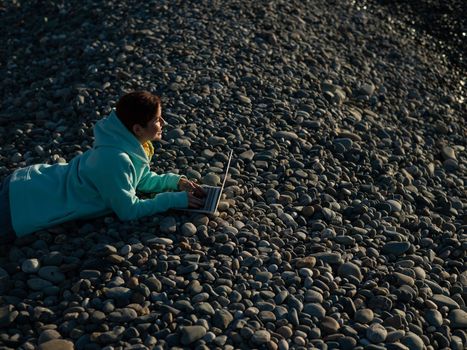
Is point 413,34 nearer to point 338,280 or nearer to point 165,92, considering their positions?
point 165,92

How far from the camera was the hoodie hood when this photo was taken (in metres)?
4.32

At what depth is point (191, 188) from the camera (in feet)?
15.5

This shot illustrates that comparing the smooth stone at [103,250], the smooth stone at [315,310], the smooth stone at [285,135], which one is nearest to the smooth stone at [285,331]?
the smooth stone at [315,310]

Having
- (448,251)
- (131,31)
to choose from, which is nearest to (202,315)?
(448,251)

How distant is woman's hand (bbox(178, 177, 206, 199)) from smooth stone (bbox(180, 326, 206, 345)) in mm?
1175

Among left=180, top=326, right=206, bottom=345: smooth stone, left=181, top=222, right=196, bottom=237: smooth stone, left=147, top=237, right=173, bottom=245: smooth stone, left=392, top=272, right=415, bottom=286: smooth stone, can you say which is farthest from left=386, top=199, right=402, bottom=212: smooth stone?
left=180, top=326, right=206, bottom=345: smooth stone

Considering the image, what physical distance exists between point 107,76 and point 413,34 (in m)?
4.64

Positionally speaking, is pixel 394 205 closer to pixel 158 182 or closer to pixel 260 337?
pixel 158 182

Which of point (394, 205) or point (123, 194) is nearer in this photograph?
point (123, 194)

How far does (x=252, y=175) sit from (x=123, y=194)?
1256mm

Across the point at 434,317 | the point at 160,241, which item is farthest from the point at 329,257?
the point at 160,241

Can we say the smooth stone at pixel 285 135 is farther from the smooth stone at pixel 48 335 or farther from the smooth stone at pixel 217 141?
the smooth stone at pixel 48 335

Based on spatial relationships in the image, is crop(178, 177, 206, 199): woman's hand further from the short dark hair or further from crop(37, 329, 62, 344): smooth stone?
crop(37, 329, 62, 344): smooth stone

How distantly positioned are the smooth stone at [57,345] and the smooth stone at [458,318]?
225 cm
